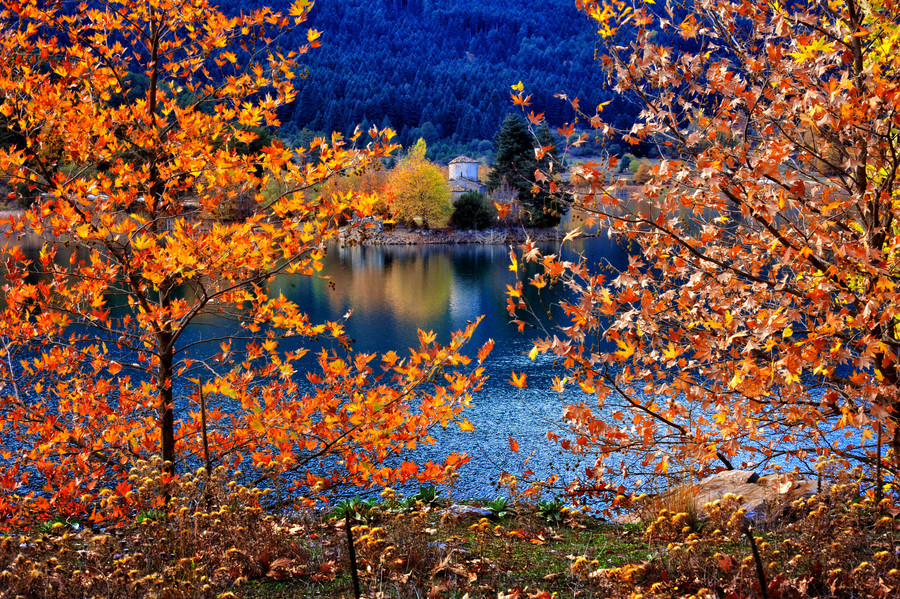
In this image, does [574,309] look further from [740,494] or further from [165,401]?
[165,401]

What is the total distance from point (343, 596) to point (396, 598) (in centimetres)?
33

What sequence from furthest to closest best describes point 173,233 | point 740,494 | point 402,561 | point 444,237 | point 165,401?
1. point 444,237
2. point 165,401
3. point 740,494
4. point 173,233
5. point 402,561

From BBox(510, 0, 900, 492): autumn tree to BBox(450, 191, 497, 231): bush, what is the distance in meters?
57.4

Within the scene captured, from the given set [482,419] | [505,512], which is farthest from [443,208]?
[505,512]

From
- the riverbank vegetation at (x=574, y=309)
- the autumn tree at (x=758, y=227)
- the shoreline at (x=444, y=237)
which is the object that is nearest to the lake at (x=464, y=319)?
the autumn tree at (x=758, y=227)

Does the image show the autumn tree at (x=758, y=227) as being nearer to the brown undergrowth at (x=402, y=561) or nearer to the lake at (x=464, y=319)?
the brown undergrowth at (x=402, y=561)

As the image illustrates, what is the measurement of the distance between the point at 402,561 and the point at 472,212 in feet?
196

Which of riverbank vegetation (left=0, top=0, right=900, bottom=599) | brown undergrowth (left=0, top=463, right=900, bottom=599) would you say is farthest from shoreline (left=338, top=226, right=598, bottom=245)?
brown undergrowth (left=0, top=463, right=900, bottom=599)

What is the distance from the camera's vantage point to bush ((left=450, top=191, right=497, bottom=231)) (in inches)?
2450

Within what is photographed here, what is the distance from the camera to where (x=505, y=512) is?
7418mm

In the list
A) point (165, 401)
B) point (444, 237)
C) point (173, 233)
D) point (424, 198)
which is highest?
point (173, 233)

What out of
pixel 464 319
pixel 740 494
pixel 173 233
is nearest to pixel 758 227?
pixel 740 494

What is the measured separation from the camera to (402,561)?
371 centimetres

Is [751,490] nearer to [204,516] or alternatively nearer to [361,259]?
[204,516]
